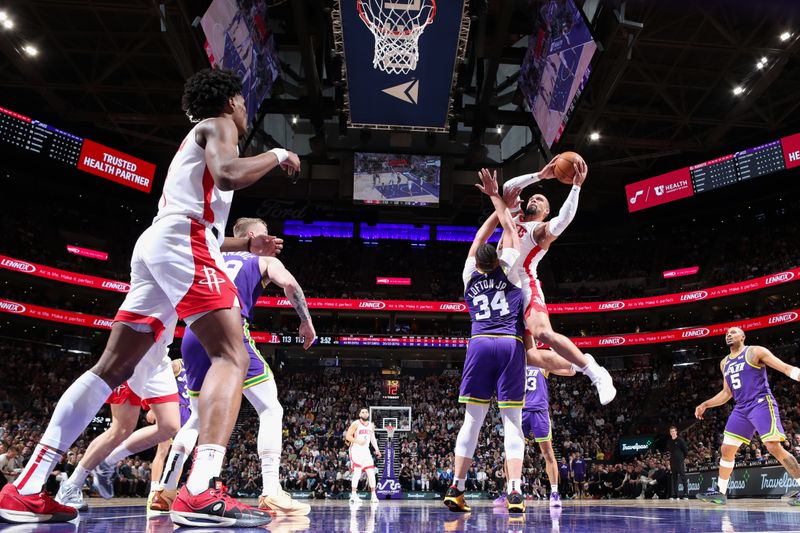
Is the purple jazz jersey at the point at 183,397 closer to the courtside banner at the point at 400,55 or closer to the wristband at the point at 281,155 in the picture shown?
the wristband at the point at 281,155

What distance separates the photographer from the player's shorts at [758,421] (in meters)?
8.41

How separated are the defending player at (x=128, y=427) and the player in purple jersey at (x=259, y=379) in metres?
0.22

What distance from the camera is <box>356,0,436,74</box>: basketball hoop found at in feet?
45.7

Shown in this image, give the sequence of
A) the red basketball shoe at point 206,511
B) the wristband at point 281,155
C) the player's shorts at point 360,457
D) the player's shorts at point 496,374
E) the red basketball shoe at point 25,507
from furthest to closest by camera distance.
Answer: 1. the player's shorts at point 360,457
2. the player's shorts at point 496,374
3. the wristband at point 281,155
4. the red basketball shoe at point 25,507
5. the red basketball shoe at point 206,511

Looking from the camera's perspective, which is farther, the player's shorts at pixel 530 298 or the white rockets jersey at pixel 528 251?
the white rockets jersey at pixel 528 251

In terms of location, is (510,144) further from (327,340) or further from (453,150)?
(327,340)

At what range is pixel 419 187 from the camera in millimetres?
24438

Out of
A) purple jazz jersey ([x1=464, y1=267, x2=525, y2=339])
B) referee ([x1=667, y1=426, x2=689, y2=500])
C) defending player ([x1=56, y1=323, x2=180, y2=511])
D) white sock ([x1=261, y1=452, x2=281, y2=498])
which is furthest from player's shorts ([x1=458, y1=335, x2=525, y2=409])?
referee ([x1=667, y1=426, x2=689, y2=500])

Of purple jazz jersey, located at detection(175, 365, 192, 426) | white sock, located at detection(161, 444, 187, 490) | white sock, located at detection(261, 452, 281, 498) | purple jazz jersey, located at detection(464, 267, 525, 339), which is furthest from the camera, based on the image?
purple jazz jersey, located at detection(175, 365, 192, 426)

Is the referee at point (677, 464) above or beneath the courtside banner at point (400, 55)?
beneath

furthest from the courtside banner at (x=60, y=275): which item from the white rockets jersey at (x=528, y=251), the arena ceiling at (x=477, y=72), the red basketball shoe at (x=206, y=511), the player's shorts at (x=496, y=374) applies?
the red basketball shoe at (x=206, y=511)

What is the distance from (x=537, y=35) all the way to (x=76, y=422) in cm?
1575

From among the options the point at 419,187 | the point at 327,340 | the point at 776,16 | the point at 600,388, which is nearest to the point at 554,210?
the point at 419,187

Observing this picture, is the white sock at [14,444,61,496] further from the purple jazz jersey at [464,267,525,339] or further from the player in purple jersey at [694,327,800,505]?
the player in purple jersey at [694,327,800,505]
